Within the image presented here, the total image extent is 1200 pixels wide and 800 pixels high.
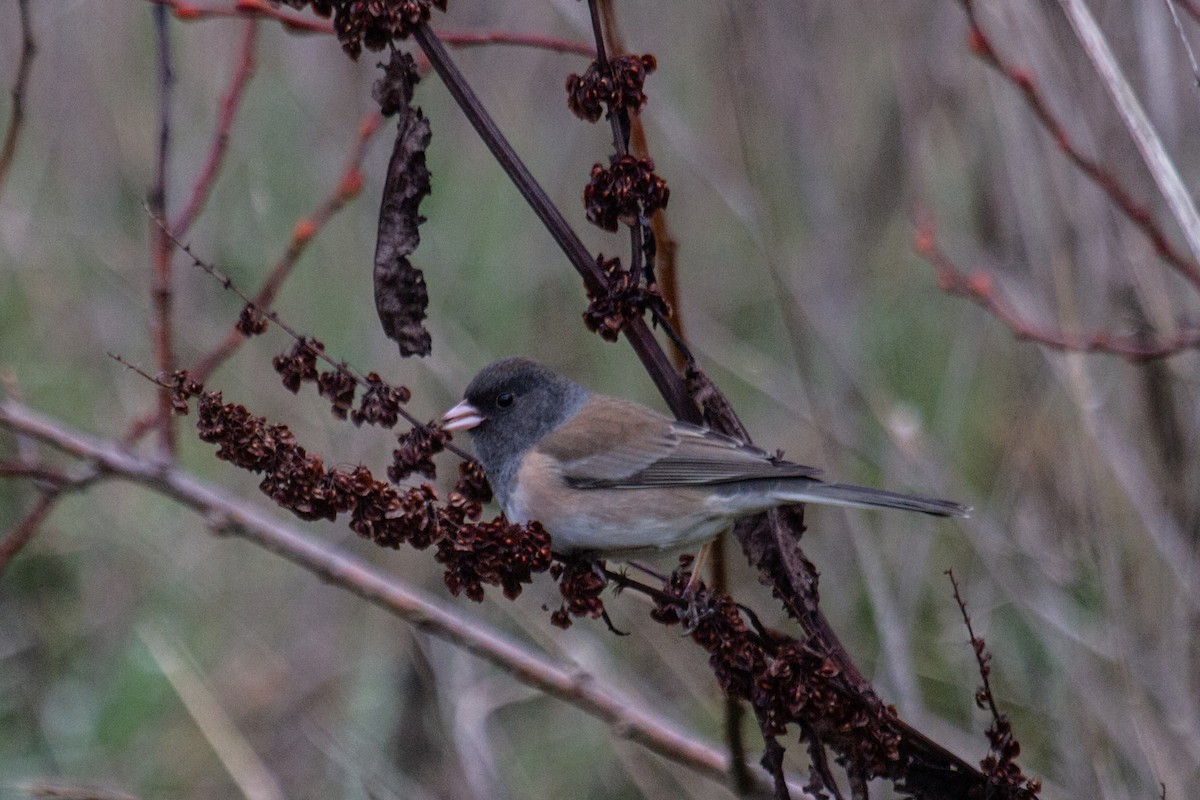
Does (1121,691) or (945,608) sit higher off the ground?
(945,608)

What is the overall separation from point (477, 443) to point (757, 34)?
4.86ft

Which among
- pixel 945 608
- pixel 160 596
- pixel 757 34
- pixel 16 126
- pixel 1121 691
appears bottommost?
pixel 160 596

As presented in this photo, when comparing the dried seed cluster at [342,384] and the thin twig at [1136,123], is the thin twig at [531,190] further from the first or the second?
the thin twig at [1136,123]

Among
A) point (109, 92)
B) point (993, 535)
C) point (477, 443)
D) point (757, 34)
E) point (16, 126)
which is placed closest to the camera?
point (16, 126)

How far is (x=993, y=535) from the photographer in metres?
3.27

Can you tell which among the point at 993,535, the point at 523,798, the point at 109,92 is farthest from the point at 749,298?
the point at 109,92

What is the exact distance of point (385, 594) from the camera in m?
2.41

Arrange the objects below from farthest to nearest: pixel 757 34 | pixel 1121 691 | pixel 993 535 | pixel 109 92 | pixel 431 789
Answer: pixel 109 92 → pixel 431 789 → pixel 757 34 → pixel 993 535 → pixel 1121 691

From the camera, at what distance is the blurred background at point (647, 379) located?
303 centimetres

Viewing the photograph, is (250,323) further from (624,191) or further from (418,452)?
(624,191)

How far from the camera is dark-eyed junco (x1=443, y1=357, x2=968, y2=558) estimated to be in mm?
2268

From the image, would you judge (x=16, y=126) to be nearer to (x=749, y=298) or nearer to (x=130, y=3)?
(x=130, y=3)

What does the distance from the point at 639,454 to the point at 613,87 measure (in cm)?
101

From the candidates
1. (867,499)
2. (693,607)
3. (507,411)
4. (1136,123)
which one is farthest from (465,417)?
(1136,123)
